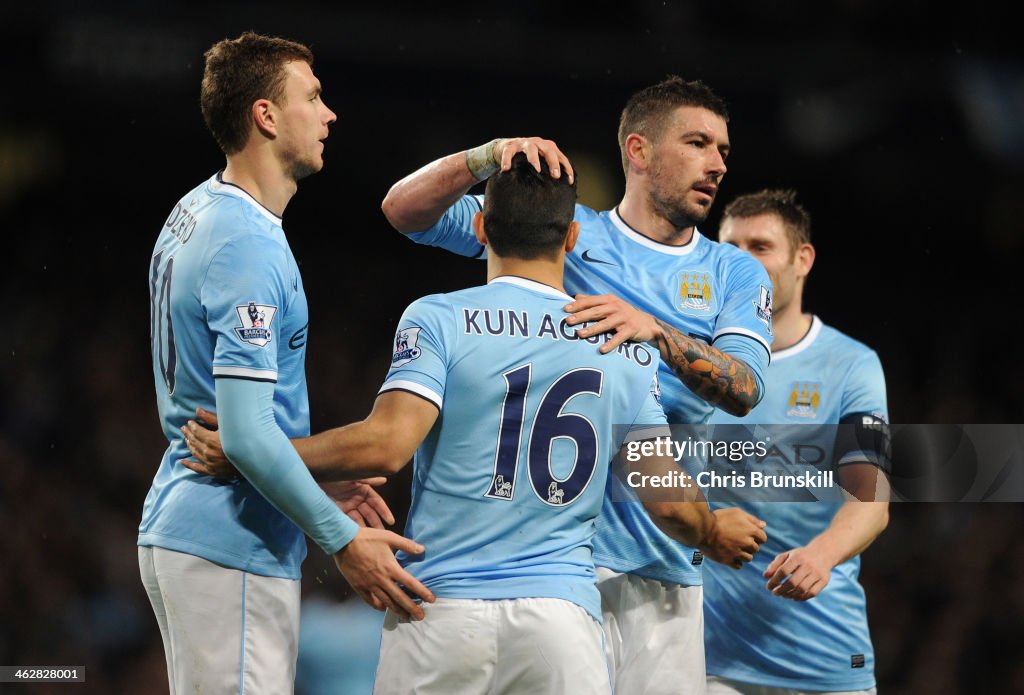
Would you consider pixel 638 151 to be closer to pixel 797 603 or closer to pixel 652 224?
pixel 652 224

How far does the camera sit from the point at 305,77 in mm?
3674

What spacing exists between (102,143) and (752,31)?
6.05 meters

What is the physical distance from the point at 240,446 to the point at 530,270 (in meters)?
0.92

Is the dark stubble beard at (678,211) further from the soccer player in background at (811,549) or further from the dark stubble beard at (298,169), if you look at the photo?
the dark stubble beard at (298,169)

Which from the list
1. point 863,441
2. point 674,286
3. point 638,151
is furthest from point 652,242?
point 863,441

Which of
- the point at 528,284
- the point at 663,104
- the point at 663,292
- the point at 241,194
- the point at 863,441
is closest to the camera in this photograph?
the point at 528,284

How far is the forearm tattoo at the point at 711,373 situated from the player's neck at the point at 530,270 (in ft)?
2.18

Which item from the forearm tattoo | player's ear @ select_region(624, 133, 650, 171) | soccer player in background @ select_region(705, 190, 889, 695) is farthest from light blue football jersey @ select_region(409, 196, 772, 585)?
soccer player in background @ select_region(705, 190, 889, 695)

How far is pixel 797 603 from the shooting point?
4855 millimetres

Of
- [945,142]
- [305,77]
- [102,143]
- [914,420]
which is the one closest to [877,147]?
[945,142]

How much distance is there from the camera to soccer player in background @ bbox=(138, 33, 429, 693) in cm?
314

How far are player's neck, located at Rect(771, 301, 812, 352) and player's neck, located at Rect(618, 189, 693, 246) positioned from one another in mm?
961

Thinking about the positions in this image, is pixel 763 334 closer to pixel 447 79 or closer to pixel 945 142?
pixel 447 79

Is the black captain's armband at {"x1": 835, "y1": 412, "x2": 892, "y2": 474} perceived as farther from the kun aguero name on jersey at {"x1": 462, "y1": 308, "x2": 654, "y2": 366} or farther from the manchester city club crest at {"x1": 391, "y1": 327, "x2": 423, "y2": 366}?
the manchester city club crest at {"x1": 391, "y1": 327, "x2": 423, "y2": 366}
